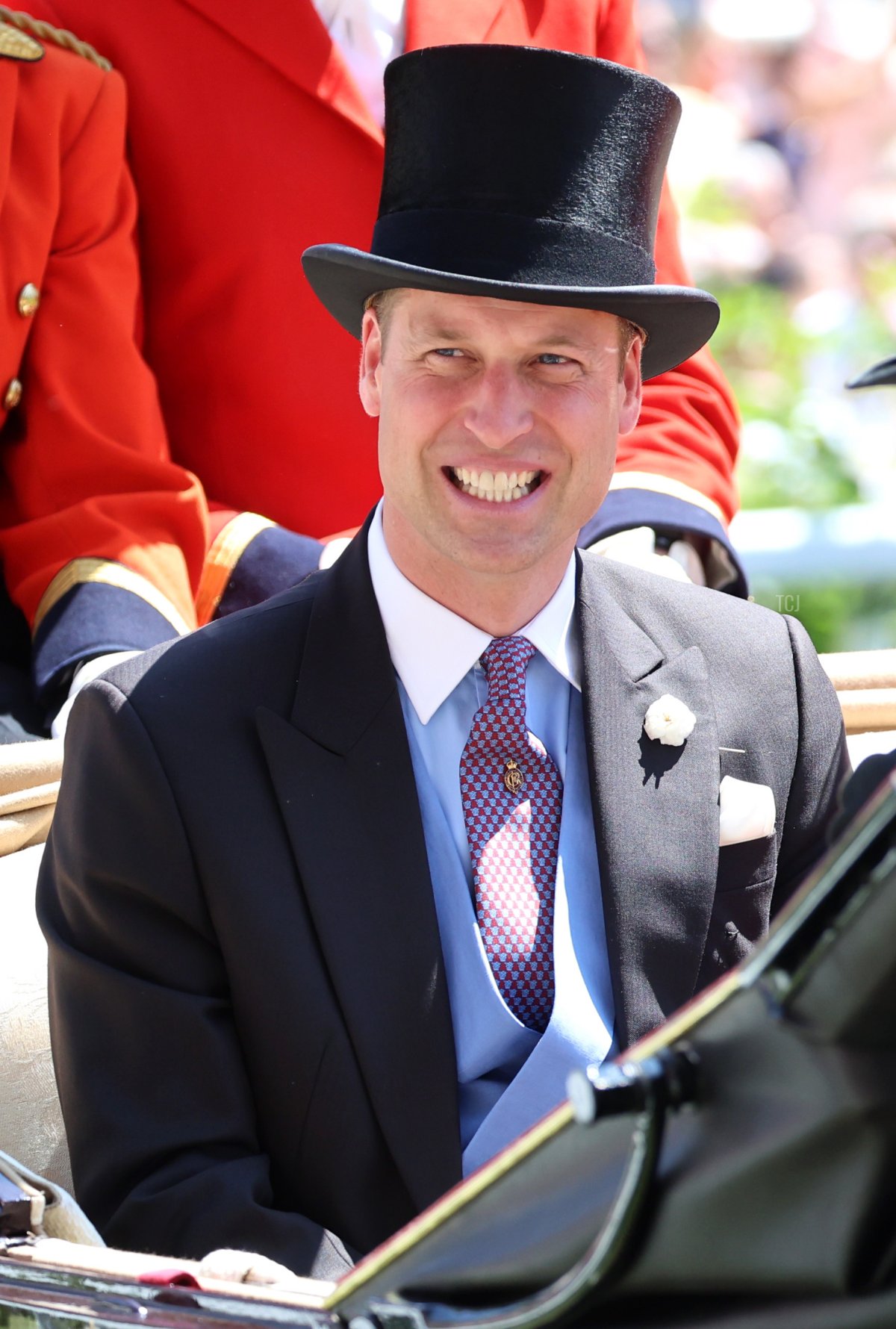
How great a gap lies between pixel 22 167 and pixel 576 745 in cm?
101

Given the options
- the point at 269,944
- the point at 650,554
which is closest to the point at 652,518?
the point at 650,554

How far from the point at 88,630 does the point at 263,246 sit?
1.93 ft

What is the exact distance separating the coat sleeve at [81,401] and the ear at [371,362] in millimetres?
455

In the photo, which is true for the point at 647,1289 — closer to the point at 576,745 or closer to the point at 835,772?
the point at 576,745

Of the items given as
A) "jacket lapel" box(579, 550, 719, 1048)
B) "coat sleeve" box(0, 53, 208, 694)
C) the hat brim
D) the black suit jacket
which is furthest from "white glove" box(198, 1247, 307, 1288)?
"coat sleeve" box(0, 53, 208, 694)

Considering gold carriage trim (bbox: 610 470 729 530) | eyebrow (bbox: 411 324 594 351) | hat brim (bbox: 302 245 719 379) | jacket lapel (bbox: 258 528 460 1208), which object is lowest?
jacket lapel (bbox: 258 528 460 1208)

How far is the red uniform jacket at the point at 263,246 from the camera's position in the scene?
2.25 m

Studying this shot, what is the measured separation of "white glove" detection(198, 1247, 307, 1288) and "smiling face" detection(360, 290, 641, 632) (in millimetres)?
654

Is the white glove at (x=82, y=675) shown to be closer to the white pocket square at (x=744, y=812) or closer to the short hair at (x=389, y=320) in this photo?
the short hair at (x=389, y=320)

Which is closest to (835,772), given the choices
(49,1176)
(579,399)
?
(579,399)

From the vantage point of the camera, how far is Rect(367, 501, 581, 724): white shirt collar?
1.64 m

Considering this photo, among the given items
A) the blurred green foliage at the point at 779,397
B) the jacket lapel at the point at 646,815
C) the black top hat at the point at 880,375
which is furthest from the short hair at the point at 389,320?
the blurred green foliage at the point at 779,397

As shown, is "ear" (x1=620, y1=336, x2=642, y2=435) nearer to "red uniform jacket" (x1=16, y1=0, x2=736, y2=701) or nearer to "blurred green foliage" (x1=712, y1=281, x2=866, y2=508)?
"red uniform jacket" (x1=16, y1=0, x2=736, y2=701)

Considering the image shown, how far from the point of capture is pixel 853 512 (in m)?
A: 2.98
